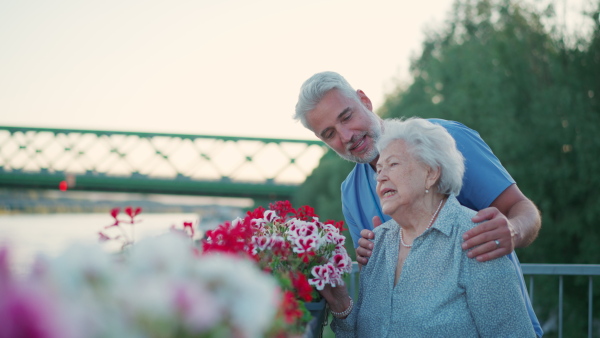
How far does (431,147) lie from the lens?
2371 millimetres

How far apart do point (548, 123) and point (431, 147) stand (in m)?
9.50

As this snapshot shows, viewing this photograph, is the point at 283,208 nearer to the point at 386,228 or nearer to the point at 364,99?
the point at 386,228

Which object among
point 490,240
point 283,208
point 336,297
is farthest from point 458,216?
point 283,208

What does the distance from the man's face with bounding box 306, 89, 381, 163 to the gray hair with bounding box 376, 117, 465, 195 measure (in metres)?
0.63

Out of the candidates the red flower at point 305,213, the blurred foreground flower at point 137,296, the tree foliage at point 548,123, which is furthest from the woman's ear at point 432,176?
the tree foliage at point 548,123

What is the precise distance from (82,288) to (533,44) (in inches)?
502

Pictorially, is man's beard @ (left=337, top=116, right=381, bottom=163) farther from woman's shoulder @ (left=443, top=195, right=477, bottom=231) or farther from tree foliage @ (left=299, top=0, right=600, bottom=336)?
tree foliage @ (left=299, top=0, right=600, bottom=336)

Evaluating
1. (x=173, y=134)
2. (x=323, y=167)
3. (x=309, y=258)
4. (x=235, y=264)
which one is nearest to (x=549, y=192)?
(x=309, y=258)

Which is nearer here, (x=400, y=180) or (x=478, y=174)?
(x=400, y=180)

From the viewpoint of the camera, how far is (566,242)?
10.9m

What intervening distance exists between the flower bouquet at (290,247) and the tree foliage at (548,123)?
8.56 meters

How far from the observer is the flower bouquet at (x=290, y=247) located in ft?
5.25

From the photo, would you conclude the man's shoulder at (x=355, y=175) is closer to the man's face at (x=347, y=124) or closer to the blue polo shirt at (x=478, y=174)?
the man's face at (x=347, y=124)

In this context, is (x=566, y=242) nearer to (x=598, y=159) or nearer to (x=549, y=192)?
(x=549, y=192)
